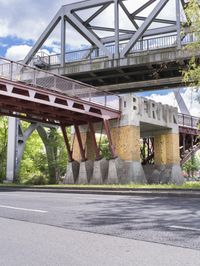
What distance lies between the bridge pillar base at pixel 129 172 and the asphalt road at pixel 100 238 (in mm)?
16446

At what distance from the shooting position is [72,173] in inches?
1122

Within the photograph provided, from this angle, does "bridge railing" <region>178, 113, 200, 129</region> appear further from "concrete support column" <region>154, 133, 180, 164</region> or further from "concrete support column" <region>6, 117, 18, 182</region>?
"concrete support column" <region>6, 117, 18, 182</region>

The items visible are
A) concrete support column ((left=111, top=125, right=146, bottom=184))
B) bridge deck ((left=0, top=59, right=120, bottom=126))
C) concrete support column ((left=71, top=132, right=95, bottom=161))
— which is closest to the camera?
bridge deck ((left=0, top=59, right=120, bottom=126))

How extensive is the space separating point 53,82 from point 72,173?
7276 millimetres

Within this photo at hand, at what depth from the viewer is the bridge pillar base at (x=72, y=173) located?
28.2m

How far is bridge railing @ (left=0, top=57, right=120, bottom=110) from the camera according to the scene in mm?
22078

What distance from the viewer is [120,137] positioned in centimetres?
2789

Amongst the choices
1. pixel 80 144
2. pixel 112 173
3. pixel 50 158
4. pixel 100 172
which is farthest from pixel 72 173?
pixel 50 158

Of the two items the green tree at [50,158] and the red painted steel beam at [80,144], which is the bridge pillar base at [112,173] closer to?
the red painted steel beam at [80,144]

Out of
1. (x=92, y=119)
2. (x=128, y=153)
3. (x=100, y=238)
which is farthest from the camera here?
(x=92, y=119)

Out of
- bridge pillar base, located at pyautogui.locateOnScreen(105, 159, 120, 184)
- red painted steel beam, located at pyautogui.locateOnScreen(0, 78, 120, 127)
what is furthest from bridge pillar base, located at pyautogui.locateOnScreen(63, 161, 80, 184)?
red painted steel beam, located at pyautogui.locateOnScreen(0, 78, 120, 127)

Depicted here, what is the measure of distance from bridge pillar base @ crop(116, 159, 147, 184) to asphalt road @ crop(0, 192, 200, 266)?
647 inches

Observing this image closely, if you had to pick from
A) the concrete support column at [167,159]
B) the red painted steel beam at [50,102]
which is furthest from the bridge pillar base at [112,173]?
the concrete support column at [167,159]

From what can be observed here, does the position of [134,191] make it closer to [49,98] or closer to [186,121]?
[49,98]
